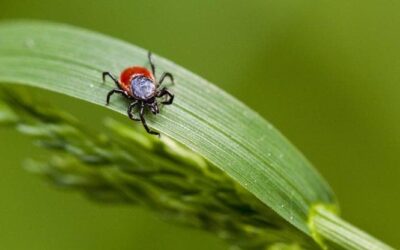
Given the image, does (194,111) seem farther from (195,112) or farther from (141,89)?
(141,89)

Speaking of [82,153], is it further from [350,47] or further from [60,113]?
[350,47]

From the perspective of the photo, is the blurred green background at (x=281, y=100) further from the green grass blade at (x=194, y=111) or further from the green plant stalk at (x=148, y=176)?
the green grass blade at (x=194, y=111)

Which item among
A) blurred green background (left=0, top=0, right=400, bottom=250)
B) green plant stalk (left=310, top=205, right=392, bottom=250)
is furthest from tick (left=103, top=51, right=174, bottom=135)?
blurred green background (left=0, top=0, right=400, bottom=250)

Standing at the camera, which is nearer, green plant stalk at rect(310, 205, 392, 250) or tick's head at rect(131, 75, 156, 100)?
green plant stalk at rect(310, 205, 392, 250)

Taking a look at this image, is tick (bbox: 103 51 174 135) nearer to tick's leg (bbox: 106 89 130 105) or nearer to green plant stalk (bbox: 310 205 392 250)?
tick's leg (bbox: 106 89 130 105)

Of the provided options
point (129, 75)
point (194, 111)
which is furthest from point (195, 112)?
point (129, 75)

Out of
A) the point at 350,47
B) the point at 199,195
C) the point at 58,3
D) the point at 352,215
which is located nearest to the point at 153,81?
the point at 199,195
